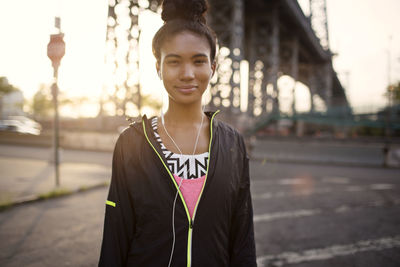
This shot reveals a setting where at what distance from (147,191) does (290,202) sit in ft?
17.2

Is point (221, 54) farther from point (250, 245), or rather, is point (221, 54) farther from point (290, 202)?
point (250, 245)

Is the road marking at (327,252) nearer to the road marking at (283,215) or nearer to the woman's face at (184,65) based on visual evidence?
the road marking at (283,215)

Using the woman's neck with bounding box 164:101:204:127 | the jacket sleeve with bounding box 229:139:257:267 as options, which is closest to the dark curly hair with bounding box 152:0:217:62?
the woman's neck with bounding box 164:101:204:127

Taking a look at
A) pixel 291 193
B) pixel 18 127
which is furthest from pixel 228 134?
pixel 18 127

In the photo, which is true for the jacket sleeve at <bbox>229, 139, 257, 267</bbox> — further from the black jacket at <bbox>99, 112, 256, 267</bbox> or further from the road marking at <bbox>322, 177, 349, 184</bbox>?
the road marking at <bbox>322, 177, 349, 184</bbox>

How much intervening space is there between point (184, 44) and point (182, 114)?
0.39 metres

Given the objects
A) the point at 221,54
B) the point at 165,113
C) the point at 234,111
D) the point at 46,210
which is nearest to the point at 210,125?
the point at 165,113

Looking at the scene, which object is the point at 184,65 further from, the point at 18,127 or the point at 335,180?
the point at 18,127

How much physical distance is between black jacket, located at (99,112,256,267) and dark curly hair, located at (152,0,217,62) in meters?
0.51

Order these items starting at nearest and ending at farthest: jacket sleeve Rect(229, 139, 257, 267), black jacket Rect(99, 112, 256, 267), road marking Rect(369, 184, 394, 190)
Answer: black jacket Rect(99, 112, 256, 267) → jacket sleeve Rect(229, 139, 257, 267) → road marking Rect(369, 184, 394, 190)

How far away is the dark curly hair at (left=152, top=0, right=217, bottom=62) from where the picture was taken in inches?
58.2

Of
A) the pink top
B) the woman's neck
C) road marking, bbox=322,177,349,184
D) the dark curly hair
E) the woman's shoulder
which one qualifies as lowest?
road marking, bbox=322,177,349,184

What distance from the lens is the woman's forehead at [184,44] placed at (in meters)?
1.46

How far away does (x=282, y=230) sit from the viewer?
430cm
